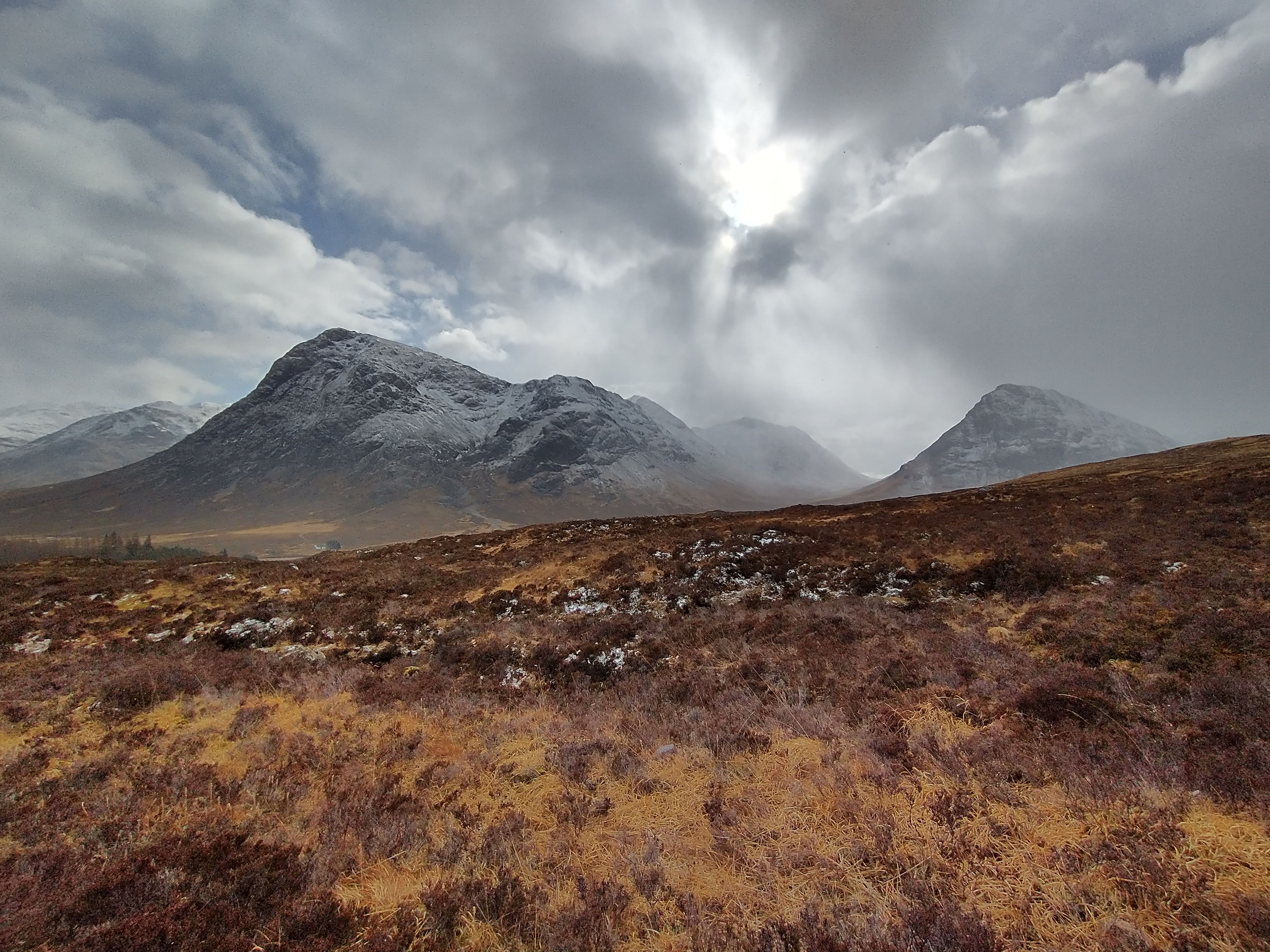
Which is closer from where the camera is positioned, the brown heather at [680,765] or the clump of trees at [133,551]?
the brown heather at [680,765]

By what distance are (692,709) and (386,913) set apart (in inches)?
286

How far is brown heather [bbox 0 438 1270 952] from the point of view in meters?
5.95

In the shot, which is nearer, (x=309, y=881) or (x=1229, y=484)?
(x=309, y=881)

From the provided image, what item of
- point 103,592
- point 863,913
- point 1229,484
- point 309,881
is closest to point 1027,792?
point 863,913

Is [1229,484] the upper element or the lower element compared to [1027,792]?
upper

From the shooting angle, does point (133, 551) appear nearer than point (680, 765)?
No

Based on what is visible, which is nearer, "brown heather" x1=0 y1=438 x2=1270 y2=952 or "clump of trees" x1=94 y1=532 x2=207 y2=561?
"brown heather" x1=0 y1=438 x2=1270 y2=952

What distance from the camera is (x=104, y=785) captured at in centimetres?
966

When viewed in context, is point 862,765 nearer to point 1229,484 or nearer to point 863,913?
point 863,913

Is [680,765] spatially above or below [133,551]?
above

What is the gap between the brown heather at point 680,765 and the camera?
234 inches

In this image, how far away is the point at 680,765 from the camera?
380 inches

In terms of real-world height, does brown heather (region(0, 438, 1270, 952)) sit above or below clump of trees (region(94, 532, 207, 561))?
above

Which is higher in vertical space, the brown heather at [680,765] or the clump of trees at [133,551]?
the brown heather at [680,765]
